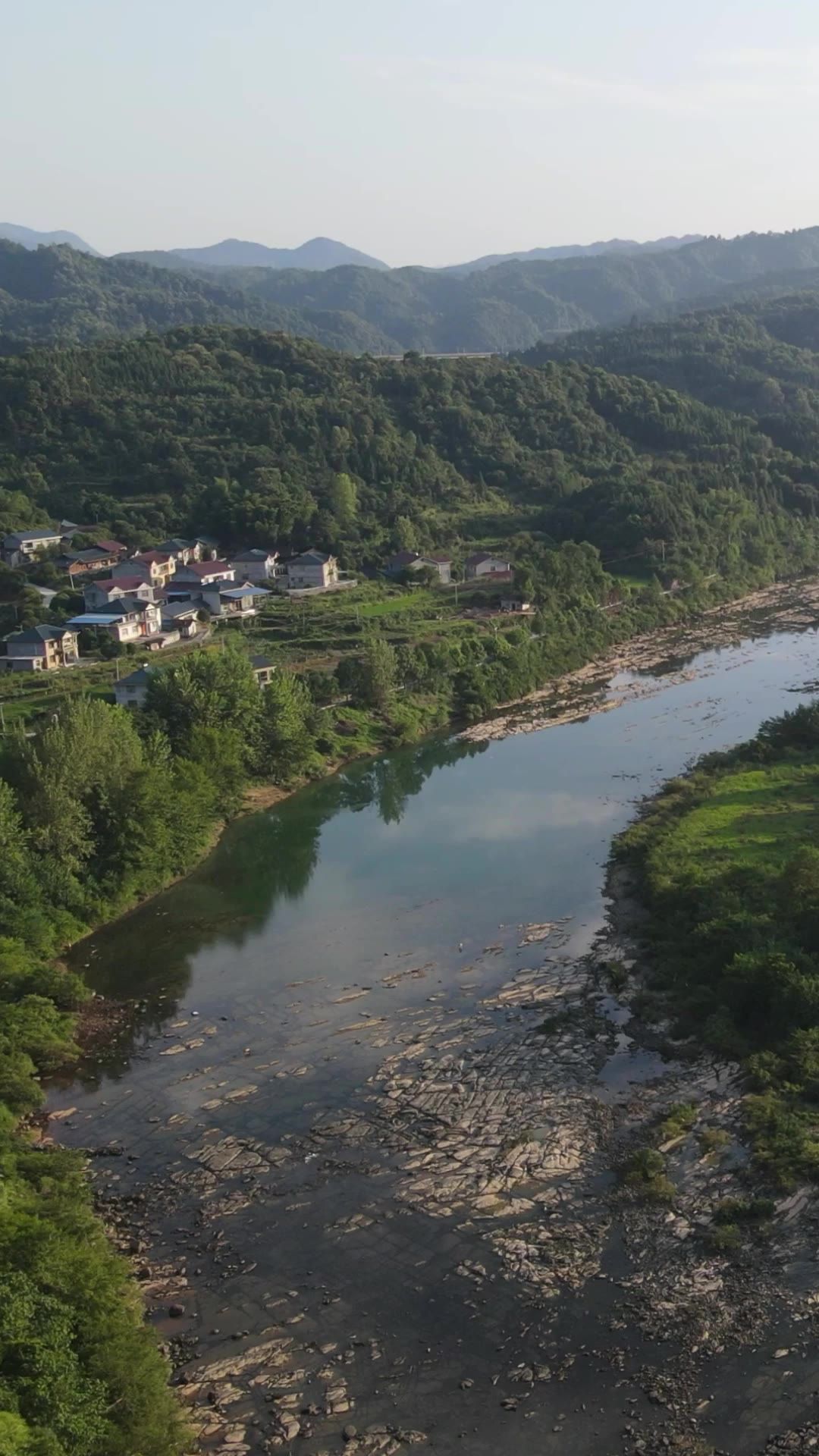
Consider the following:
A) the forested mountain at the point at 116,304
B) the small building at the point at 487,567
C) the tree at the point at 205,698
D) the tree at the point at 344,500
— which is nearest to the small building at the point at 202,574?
the tree at the point at 344,500

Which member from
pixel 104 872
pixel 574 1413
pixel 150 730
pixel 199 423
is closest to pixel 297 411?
pixel 199 423

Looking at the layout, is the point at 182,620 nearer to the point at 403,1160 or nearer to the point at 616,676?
the point at 616,676

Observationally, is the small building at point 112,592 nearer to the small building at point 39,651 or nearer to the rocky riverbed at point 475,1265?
the small building at point 39,651

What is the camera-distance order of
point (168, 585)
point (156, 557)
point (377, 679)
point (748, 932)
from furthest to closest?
point (156, 557), point (168, 585), point (377, 679), point (748, 932)

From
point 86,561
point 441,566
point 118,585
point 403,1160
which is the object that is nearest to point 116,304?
point 86,561

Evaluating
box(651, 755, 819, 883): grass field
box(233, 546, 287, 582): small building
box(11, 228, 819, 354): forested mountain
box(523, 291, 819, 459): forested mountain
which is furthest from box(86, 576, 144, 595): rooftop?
box(11, 228, 819, 354): forested mountain

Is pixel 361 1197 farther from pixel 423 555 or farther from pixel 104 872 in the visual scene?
pixel 423 555

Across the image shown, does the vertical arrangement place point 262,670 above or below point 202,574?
below
